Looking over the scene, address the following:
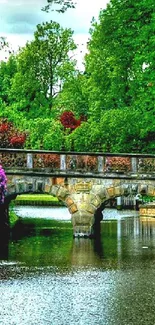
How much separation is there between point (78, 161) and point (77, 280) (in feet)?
45.6

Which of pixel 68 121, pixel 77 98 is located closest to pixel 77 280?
pixel 77 98

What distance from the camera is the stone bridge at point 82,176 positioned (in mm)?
34906

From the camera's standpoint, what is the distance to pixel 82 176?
3494 cm

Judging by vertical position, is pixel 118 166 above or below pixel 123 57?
below

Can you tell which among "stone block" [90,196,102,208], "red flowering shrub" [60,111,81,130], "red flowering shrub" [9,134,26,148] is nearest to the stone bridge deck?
"stone block" [90,196,102,208]

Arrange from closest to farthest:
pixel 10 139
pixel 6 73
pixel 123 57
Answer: pixel 123 57 < pixel 10 139 < pixel 6 73

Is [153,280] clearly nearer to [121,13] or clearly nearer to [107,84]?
[121,13]

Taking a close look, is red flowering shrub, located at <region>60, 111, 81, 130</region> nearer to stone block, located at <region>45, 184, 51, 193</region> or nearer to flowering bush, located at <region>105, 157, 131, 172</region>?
stone block, located at <region>45, 184, 51, 193</region>

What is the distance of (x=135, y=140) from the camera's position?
41.3 metres

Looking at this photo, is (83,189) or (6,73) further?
(6,73)

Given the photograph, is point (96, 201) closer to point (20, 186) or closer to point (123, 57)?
point (20, 186)

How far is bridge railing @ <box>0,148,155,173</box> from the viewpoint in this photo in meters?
34.9

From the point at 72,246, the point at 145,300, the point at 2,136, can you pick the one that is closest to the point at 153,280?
the point at 145,300

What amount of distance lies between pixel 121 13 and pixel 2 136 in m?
13.4
